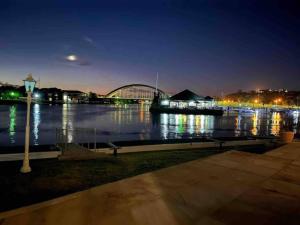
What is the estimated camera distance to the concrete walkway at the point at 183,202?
5242mm

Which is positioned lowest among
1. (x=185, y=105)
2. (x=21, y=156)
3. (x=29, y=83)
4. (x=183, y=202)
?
(x=183, y=202)

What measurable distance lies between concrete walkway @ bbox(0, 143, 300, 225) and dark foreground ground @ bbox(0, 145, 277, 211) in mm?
890

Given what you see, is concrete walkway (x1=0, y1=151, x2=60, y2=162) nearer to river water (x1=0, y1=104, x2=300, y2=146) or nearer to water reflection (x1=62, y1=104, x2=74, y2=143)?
water reflection (x1=62, y1=104, x2=74, y2=143)

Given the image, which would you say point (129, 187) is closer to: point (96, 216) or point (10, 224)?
point (96, 216)

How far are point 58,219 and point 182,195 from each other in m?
3.01

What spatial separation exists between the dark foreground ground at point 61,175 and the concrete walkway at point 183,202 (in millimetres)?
890

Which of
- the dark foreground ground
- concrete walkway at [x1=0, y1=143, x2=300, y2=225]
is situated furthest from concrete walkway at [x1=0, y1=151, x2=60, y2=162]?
concrete walkway at [x1=0, y1=143, x2=300, y2=225]

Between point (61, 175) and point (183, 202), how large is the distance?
443cm

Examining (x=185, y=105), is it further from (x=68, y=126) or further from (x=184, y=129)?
(x=68, y=126)

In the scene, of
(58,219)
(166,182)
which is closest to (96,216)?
(58,219)

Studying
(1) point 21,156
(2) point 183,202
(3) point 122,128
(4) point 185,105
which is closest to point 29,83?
(1) point 21,156

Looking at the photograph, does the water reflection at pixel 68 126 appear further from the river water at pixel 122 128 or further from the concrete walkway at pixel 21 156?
the concrete walkway at pixel 21 156

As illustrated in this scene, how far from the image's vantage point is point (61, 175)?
28.2 ft

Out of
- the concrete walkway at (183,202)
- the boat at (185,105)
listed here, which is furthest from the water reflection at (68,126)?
the boat at (185,105)
